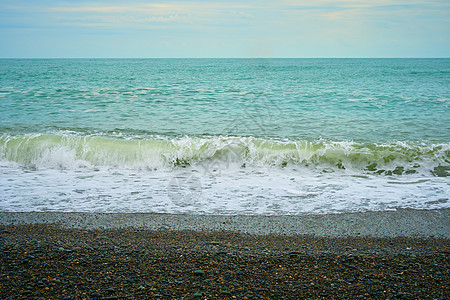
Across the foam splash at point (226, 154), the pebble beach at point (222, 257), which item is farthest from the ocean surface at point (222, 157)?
the pebble beach at point (222, 257)

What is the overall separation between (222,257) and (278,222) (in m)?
1.53

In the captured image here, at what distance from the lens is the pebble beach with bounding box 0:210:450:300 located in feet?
9.80

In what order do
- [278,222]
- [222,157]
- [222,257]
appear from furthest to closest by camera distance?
1. [222,157]
2. [278,222]
3. [222,257]

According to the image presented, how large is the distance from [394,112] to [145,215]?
12.5m

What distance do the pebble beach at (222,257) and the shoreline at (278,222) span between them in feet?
0.05

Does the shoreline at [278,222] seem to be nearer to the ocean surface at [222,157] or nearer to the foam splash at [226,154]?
the ocean surface at [222,157]

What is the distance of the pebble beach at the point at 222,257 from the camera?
9.80 feet

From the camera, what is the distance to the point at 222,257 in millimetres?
3598

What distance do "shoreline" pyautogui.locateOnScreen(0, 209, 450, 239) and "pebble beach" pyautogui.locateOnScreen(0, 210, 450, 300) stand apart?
0.05 ft

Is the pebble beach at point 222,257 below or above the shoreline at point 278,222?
above

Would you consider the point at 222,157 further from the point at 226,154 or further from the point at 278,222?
the point at 278,222

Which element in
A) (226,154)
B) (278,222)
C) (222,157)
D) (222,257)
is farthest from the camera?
(226,154)

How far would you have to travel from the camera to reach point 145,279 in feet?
10.3

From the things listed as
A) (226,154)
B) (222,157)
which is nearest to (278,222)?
(222,157)
